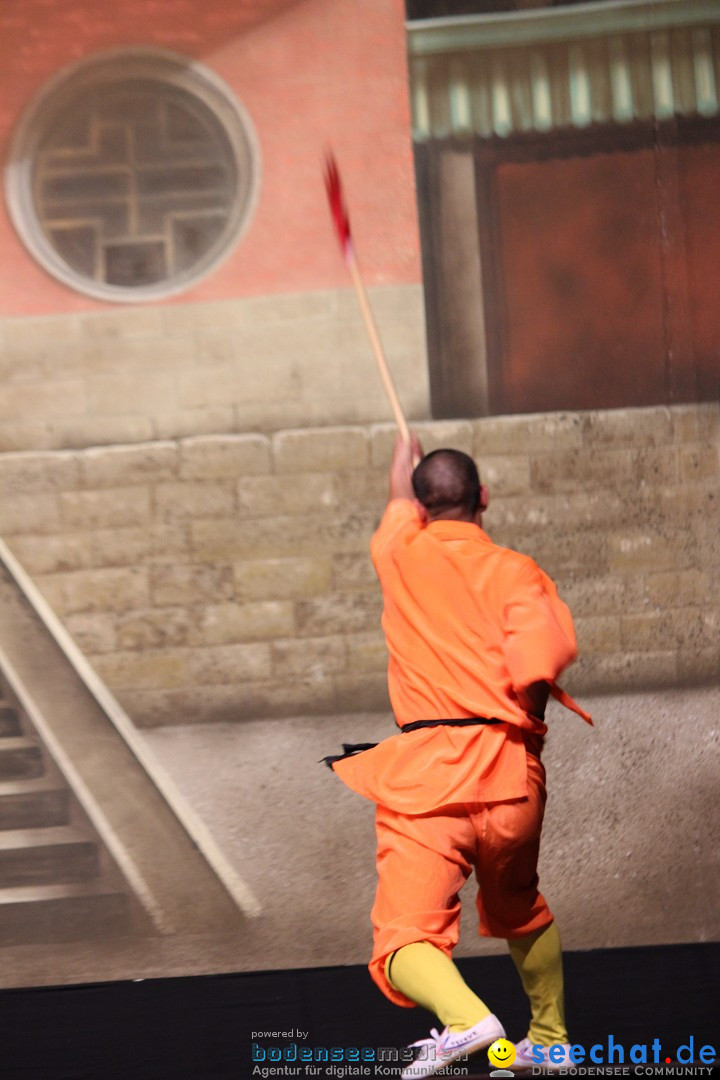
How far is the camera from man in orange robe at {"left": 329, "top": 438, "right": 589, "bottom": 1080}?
1.92 m

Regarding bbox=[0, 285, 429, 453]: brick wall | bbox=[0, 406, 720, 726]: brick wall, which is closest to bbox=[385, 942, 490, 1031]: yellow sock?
bbox=[0, 406, 720, 726]: brick wall

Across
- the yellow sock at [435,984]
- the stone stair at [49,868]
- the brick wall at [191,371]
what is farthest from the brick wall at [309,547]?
the yellow sock at [435,984]

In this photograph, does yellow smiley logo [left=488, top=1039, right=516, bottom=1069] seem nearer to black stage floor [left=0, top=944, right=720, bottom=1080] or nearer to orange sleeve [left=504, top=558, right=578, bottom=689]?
black stage floor [left=0, top=944, right=720, bottom=1080]

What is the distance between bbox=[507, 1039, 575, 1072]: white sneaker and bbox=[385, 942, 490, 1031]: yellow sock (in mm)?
253

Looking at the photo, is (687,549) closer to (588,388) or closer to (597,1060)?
(588,388)

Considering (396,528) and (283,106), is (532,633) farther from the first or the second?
(283,106)

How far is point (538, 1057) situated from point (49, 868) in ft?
5.04

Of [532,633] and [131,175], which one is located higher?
[131,175]

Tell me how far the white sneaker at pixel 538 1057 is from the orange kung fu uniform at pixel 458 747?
20 centimetres

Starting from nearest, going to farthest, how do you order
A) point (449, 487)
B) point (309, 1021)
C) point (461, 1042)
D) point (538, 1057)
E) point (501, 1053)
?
1. point (461, 1042)
2. point (501, 1053)
3. point (538, 1057)
4. point (449, 487)
5. point (309, 1021)

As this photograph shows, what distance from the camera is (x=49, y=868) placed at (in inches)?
121

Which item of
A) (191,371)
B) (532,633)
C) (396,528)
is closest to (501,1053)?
(532,633)

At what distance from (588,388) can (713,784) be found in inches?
44.5

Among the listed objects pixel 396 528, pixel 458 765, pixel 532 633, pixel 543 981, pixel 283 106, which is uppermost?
pixel 283 106
